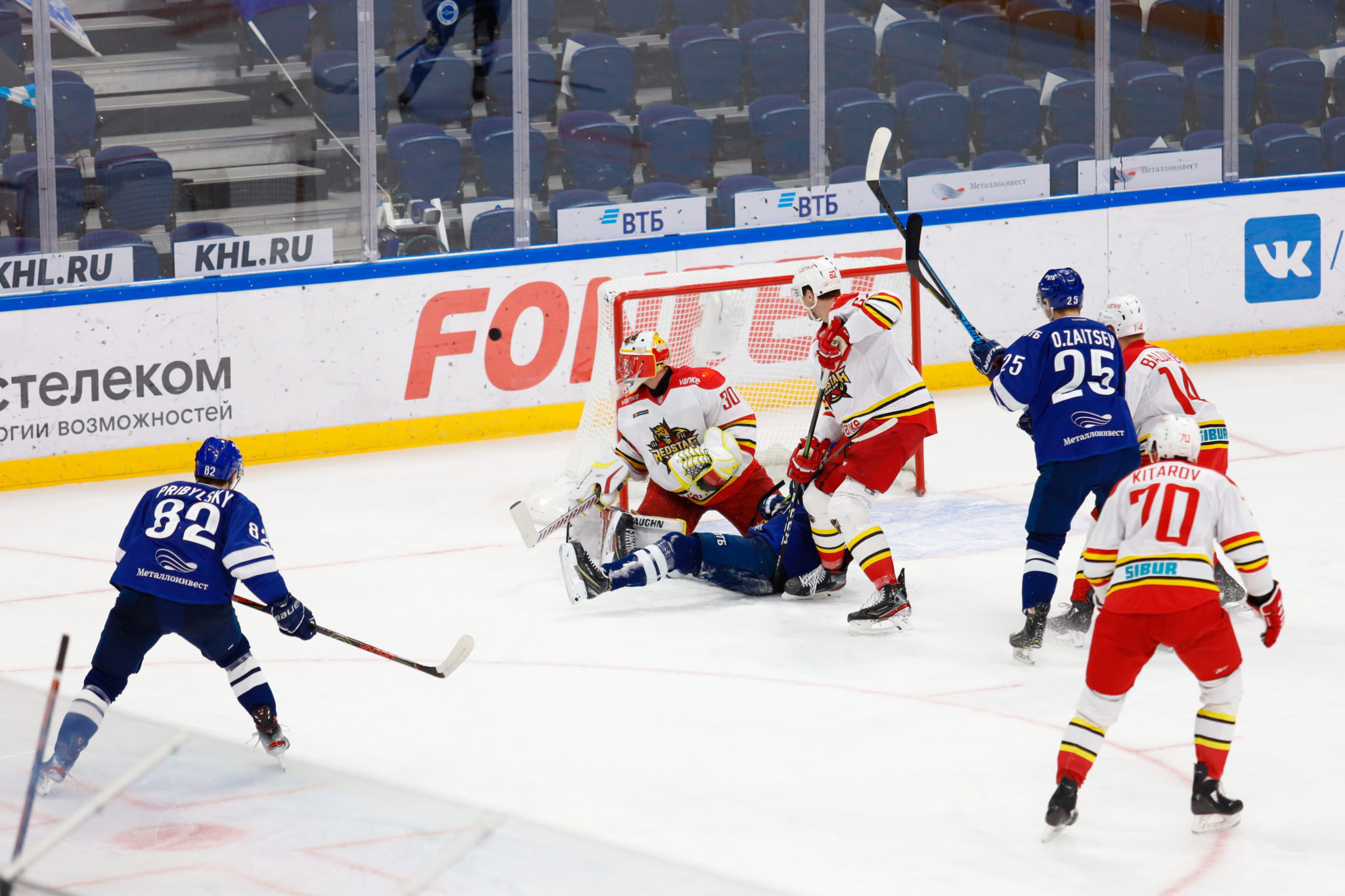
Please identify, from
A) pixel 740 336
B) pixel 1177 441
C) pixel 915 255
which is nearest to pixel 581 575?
pixel 915 255

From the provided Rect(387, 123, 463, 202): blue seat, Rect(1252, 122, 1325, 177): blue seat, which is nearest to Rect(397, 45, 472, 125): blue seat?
Rect(387, 123, 463, 202): blue seat

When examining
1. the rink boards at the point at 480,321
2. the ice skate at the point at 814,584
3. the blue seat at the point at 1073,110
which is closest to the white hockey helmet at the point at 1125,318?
the ice skate at the point at 814,584

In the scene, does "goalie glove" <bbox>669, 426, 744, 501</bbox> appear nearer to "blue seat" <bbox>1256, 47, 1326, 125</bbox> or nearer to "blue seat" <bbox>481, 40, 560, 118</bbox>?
"blue seat" <bbox>481, 40, 560, 118</bbox>

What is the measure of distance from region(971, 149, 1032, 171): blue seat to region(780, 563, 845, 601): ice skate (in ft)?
13.8

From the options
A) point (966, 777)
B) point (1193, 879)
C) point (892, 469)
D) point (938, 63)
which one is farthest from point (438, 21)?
point (1193, 879)

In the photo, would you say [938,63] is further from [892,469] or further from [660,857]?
[660,857]

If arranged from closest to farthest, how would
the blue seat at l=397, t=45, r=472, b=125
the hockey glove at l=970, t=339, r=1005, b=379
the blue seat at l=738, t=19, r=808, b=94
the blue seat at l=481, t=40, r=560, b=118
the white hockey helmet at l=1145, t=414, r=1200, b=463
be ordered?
1. the white hockey helmet at l=1145, t=414, r=1200, b=463
2. the hockey glove at l=970, t=339, r=1005, b=379
3. the blue seat at l=397, t=45, r=472, b=125
4. the blue seat at l=481, t=40, r=560, b=118
5. the blue seat at l=738, t=19, r=808, b=94

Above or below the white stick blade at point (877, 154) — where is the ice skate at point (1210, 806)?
below

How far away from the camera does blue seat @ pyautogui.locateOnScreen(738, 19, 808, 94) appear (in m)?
8.92

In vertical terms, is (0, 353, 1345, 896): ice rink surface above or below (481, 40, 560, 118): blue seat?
below

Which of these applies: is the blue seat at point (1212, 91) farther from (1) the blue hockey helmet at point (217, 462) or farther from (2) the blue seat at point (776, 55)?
(1) the blue hockey helmet at point (217, 462)

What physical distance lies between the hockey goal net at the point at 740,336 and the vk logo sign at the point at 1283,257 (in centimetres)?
280

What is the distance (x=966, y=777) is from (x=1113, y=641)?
0.64m

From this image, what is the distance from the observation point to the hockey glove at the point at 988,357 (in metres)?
5.19
